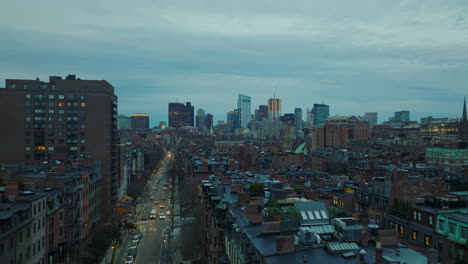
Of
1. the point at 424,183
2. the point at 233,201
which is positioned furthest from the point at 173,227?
the point at 424,183

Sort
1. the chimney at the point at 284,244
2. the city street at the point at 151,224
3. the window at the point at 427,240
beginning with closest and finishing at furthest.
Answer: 1. the chimney at the point at 284,244
2. the window at the point at 427,240
3. the city street at the point at 151,224

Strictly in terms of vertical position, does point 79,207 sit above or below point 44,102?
below

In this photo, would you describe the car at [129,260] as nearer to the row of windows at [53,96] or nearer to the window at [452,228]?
the window at [452,228]

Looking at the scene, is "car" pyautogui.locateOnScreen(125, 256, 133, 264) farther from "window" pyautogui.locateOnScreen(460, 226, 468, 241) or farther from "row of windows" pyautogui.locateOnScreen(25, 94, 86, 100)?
"row of windows" pyautogui.locateOnScreen(25, 94, 86, 100)

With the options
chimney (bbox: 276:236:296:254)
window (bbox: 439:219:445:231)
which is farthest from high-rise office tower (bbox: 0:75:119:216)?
window (bbox: 439:219:445:231)

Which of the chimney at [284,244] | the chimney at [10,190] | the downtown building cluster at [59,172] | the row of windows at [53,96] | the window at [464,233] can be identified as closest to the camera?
the chimney at [284,244]

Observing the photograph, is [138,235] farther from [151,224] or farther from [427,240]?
[427,240]

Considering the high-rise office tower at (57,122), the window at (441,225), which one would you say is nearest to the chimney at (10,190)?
the window at (441,225)

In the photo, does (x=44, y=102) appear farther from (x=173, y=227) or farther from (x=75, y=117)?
(x=173, y=227)
